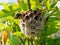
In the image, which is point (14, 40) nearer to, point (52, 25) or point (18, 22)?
point (18, 22)

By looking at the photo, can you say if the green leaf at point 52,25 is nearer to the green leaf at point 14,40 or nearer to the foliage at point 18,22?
the foliage at point 18,22

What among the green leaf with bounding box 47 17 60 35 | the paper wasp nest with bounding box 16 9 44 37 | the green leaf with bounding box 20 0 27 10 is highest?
the green leaf with bounding box 20 0 27 10

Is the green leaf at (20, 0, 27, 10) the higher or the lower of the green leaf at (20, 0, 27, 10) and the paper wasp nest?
the higher

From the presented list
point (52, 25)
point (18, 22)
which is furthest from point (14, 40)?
point (52, 25)

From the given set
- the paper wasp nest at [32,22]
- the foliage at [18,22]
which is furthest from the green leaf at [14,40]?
the paper wasp nest at [32,22]

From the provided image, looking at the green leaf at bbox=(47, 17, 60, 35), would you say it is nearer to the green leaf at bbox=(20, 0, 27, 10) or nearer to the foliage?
the foliage

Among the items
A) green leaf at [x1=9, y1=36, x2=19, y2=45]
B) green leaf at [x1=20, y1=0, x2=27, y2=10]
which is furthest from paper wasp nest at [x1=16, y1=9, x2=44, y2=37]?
A: green leaf at [x1=9, y1=36, x2=19, y2=45]

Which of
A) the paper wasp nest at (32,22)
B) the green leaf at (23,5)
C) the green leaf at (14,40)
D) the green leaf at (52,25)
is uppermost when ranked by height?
the green leaf at (23,5)

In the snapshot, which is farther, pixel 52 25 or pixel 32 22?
pixel 52 25

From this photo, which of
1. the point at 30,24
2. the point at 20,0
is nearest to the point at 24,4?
the point at 20,0

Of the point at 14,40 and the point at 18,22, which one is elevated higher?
the point at 18,22
